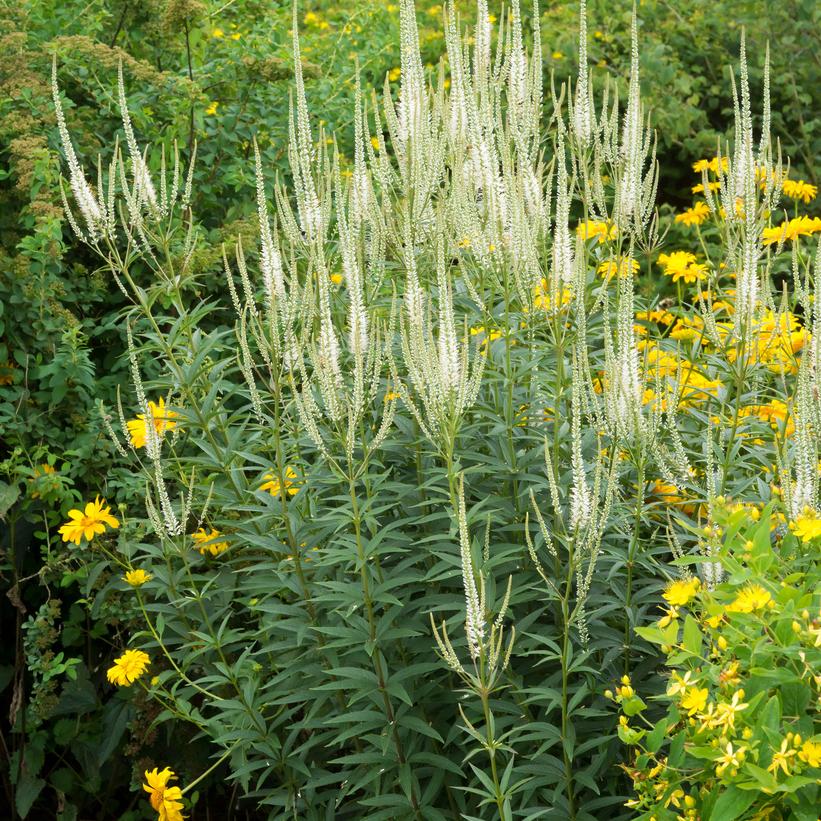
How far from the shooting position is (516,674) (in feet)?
11.4

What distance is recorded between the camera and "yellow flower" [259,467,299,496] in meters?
3.82

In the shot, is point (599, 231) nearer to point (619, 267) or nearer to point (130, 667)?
point (619, 267)

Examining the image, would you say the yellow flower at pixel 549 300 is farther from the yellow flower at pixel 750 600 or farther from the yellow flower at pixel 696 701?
the yellow flower at pixel 696 701

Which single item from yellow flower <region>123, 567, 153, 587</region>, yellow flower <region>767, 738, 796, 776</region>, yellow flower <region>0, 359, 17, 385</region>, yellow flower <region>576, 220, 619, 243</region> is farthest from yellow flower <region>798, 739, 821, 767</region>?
yellow flower <region>0, 359, 17, 385</region>

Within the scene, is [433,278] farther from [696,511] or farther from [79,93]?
[79,93]

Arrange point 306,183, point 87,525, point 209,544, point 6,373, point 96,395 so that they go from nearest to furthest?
1. point 306,183
2. point 209,544
3. point 87,525
4. point 6,373
5. point 96,395

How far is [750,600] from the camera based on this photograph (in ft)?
8.37

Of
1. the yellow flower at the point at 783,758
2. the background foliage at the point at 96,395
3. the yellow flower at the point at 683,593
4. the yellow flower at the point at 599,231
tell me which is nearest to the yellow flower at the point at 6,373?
the background foliage at the point at 96,395

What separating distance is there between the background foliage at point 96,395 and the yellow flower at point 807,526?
738 millimetres

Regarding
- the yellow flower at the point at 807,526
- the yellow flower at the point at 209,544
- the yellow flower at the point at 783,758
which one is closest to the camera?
the yellow flower at the point at 783,758

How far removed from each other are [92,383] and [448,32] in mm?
2259

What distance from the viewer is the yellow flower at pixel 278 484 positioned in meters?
3.82

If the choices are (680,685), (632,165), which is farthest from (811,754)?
(632,165)

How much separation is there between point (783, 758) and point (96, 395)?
354 cm
